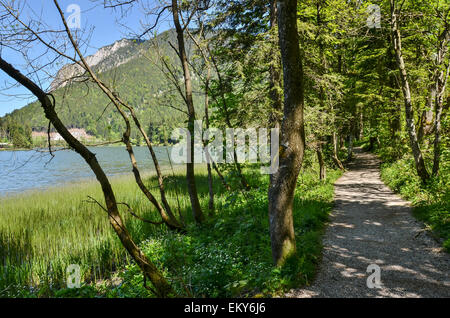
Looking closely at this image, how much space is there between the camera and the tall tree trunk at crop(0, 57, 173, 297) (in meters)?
3.07

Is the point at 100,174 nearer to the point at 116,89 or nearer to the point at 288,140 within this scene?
the point at 288,140

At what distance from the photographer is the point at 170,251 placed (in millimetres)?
6000

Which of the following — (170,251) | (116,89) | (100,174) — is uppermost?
(116,89)

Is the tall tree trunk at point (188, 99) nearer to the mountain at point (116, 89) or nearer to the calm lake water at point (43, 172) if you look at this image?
the mountain at point (116, 89)

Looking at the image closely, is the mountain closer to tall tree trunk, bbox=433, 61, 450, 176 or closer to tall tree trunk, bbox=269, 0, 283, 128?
tall tree trunk, bbox=269, 0, 283, 128

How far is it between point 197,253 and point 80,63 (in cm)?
530

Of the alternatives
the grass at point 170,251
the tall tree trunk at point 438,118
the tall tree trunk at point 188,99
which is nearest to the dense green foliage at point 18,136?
the grass at point 170,251

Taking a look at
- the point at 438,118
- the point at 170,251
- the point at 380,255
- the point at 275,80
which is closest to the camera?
the point at 380,255

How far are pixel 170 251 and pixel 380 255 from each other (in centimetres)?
442

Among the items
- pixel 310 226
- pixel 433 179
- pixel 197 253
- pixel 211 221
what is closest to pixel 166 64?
pixel 211 221

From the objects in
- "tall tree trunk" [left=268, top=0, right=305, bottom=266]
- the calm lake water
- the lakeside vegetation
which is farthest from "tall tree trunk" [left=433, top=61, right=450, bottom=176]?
the calm lake water

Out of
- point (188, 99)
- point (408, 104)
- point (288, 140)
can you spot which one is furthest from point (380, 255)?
point (408, 104)

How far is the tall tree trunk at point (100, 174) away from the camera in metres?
3.07

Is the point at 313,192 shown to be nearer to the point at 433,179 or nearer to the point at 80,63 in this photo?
the point at 433,179
